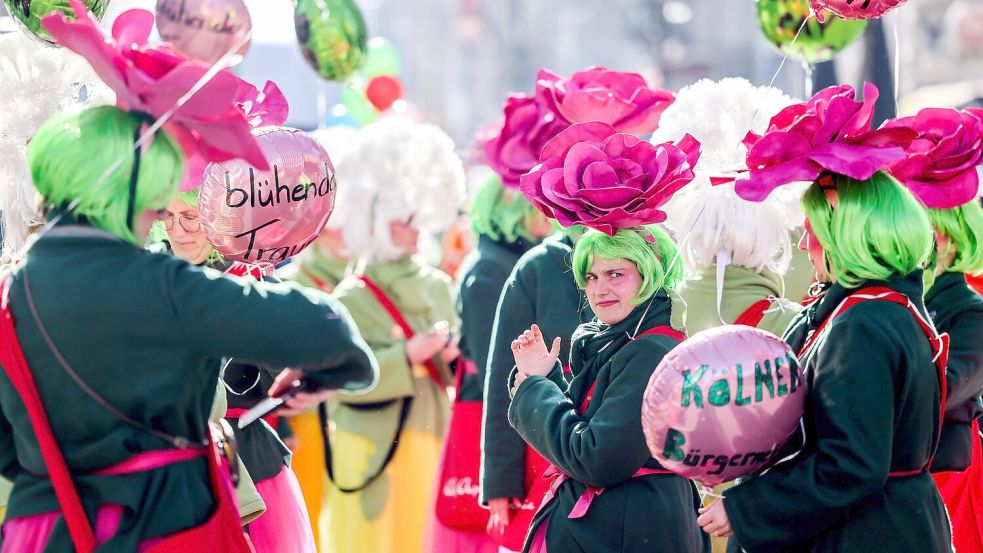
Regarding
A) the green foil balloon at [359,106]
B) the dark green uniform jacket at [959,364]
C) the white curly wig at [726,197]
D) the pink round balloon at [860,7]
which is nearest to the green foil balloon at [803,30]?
the white curly wig at [726,197]

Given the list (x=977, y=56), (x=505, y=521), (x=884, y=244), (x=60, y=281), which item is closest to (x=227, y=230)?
(x=60, y=281)

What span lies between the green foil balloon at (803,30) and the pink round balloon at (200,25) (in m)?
2.24

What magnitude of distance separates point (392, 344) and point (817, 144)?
2.90 m

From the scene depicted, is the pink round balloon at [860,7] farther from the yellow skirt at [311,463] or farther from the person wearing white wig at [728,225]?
the yellow skirt at [311,463]

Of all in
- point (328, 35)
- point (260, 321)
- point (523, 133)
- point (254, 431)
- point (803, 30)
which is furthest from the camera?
→ point (328, 35)

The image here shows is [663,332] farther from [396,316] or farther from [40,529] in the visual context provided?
[396,316]

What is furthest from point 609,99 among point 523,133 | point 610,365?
point 610,365

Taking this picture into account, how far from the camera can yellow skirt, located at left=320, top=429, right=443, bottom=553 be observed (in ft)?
17.1

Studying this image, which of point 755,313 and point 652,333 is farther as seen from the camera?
point 755,313

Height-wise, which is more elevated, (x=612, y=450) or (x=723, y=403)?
(x=723, y=403)

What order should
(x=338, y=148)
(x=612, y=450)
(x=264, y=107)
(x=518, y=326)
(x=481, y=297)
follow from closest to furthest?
(x=612, y=450) → (x=264, y=107) → (x=518, y=326) → (x=481, y=297) → (x=338, y=148)

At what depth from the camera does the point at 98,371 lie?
2336 mm

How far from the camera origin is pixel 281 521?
3.53m

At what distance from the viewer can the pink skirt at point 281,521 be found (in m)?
3.47
